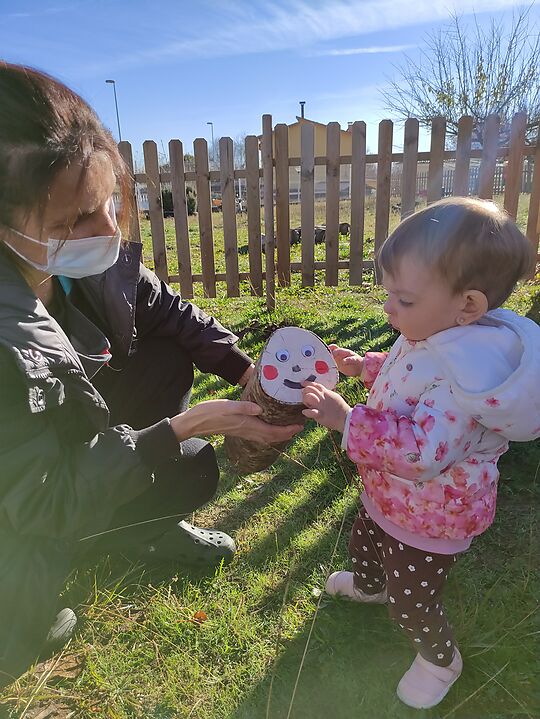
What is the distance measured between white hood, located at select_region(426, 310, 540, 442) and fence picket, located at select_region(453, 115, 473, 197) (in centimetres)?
529

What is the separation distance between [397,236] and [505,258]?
0.25 metres

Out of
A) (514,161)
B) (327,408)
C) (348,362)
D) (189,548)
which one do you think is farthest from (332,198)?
(327,408)

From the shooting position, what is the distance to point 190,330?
221 cm

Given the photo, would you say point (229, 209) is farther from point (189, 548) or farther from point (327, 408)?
point (327, 408)

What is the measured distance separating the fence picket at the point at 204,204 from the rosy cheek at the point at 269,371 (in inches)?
197

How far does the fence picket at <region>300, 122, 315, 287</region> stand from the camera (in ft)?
20.2

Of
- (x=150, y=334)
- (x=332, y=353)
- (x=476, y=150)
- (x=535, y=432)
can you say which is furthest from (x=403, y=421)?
(x=476, y=150)

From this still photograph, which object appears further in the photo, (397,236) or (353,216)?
(353,216)

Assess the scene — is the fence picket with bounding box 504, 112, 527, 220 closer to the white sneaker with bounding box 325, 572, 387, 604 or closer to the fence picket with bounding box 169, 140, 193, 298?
the fence picket with bounding box 169, 140, 193, 298

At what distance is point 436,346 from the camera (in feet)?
4.31

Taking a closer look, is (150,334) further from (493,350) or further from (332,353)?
(493,350)

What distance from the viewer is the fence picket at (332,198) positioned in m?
6.16

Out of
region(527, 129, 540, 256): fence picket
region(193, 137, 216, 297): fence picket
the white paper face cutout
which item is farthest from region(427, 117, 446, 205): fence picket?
the white paper face cutout

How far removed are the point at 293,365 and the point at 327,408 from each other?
0.76 ft
